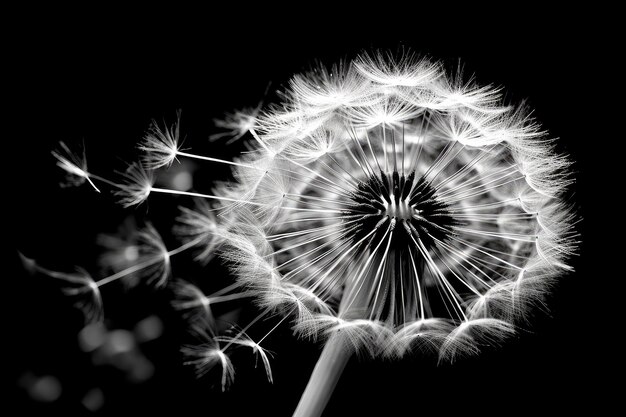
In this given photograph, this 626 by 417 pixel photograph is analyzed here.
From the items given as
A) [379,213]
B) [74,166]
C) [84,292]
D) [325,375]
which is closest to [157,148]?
[74,166]

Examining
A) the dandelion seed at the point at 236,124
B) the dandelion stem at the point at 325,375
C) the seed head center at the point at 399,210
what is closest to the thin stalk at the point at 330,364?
the dandelion stem at the point at 325,375

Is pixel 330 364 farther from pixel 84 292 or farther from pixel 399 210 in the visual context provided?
pixel 84 292

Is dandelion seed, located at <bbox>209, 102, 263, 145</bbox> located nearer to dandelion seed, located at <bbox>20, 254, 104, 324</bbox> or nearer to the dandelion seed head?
the dandelion seed head

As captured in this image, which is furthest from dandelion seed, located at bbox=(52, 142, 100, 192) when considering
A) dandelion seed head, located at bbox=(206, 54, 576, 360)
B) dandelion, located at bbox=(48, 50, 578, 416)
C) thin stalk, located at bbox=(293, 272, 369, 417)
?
thin stalk, located at bbox=(293, 272, 369, 417)

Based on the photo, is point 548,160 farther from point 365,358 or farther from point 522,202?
point 365,358

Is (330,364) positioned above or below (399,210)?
below

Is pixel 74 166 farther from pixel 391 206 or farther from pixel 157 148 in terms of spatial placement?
pixel 391 206

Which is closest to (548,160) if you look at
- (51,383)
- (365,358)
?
(365,358)

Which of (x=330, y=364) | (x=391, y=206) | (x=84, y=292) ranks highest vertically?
(x=391, y=206)

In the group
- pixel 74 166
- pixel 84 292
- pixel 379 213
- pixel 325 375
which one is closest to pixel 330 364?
pixel 325 375

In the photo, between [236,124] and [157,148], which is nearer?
[157,148]
